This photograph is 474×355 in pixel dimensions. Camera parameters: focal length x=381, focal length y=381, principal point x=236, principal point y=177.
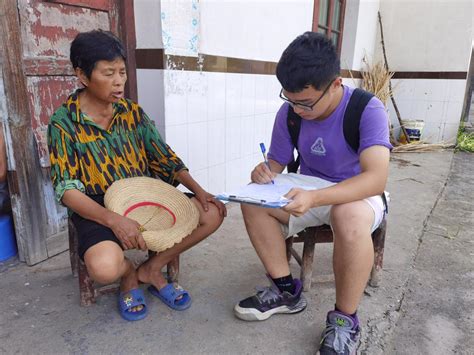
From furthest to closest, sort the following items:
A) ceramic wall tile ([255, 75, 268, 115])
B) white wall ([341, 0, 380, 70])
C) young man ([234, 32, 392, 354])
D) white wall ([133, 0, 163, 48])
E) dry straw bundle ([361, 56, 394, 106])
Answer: dry straw bundle ([361, 56, 394, 106])
white wall ([341, 0, 380, 70])
ceramic wall tile ([255, 75, 268, 115])
white wall ([133, 0, 163, 48])
young man ([234, 32, 392, 354])

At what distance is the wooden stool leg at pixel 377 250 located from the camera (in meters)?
1.99

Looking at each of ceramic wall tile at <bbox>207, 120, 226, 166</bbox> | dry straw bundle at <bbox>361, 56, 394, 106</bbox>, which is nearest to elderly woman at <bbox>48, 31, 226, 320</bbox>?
ceramic wall tile at <bbox>207, 120, 226, 166</bbox>

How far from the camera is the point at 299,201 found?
4.90ft

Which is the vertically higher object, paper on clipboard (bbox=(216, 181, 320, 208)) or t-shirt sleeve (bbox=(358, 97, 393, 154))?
t-shirt sleeve (bbox=(358, 97, 393, 154))

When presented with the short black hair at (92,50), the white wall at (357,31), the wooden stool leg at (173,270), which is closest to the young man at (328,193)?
the wooden stool leg at (173,270)

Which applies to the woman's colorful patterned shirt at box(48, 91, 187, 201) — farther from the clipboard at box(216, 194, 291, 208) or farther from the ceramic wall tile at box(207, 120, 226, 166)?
the ceramic wall tile at box(207, 120, 226, 166)

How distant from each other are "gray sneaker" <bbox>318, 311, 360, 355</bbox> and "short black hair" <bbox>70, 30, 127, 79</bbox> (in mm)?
1499

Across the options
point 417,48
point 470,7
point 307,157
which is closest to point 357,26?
point 417,48

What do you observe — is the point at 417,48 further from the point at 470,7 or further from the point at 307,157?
the point at 307,157

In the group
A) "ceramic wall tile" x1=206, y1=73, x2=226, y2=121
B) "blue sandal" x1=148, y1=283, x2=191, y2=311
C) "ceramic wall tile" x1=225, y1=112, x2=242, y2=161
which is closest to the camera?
"blue sandal" x1=148, y1=283, x2=191, y2=311

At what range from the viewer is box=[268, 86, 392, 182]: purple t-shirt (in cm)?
164

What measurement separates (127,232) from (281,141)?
2.87 feet

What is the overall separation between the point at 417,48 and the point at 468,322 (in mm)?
5910

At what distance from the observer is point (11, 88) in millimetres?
2016
